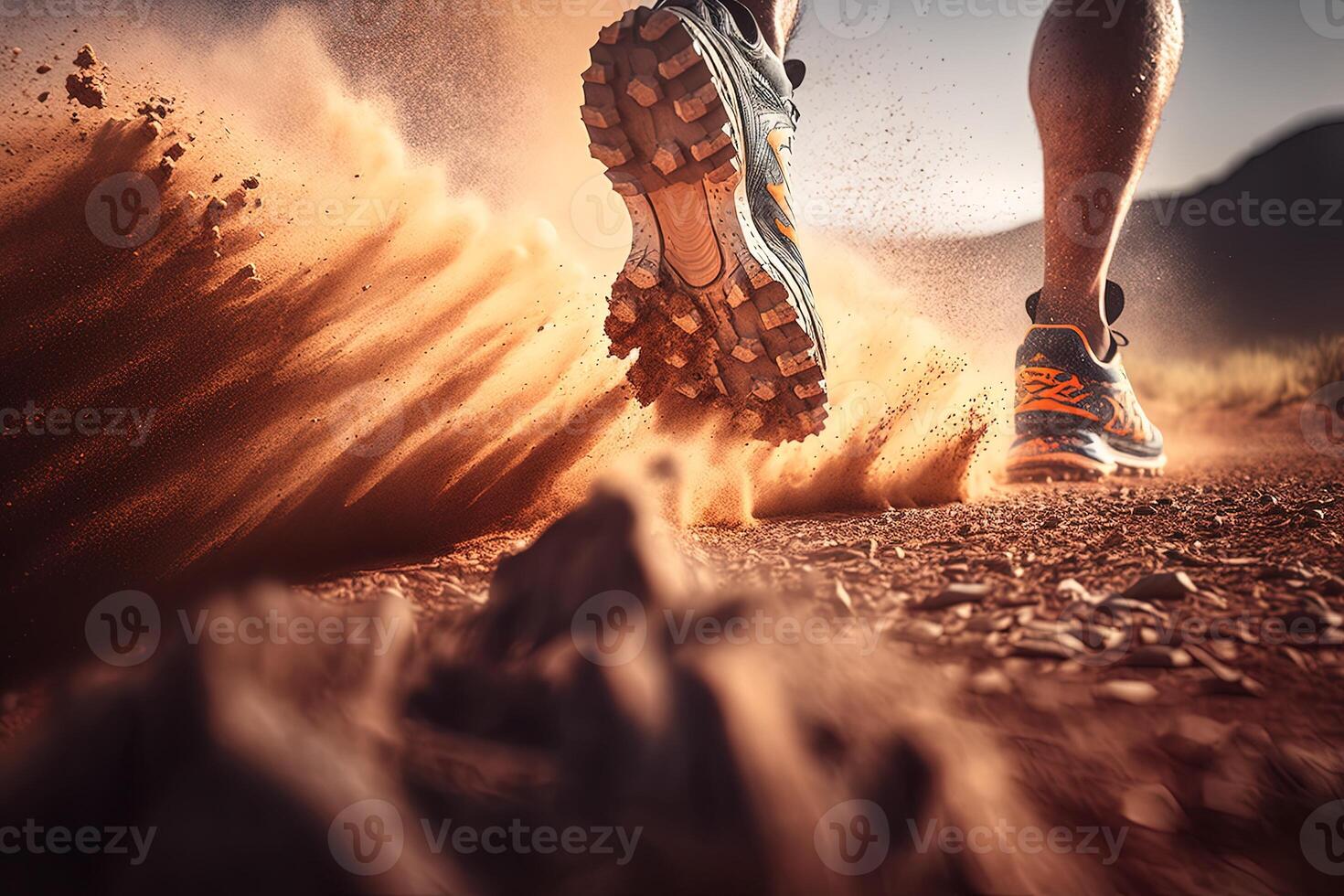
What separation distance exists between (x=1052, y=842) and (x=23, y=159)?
2815 millimetres

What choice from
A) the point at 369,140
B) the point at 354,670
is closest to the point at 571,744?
the point at 354,670

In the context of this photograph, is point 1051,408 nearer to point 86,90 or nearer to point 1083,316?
point 1083,316

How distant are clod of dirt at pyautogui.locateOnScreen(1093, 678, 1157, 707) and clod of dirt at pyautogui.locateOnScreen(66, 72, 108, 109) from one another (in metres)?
2.73

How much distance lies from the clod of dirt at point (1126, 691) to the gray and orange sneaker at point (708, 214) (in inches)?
50.4

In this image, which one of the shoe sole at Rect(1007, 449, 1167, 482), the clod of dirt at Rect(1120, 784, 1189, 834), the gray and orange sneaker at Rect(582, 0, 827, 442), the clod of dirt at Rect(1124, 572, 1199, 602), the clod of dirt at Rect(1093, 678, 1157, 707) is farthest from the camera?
the shoe sole at Rect(1007, 449, 1167, 482)

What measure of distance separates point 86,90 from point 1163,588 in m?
2.80

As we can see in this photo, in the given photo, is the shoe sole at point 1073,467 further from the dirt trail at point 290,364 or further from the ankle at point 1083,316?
the ankle at point 1083,316

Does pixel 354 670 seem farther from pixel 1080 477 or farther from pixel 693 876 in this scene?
pixel 1080 477

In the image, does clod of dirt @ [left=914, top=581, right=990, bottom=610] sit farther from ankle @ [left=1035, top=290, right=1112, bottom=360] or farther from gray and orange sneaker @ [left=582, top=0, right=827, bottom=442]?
ankle @ [left=1035, top=290, right=1112, bottom=360]

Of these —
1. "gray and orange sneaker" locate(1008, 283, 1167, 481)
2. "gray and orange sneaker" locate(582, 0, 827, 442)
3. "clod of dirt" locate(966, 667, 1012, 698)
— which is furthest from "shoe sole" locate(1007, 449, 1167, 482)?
"clod of dirt" locate(966, 667, 1012, 698)


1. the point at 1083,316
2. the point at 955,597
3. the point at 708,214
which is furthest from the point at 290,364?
the point at 1083,316

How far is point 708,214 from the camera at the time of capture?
1891 mm

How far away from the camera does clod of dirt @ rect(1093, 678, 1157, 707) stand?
2.60 feet

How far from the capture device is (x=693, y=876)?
0.71 meters
